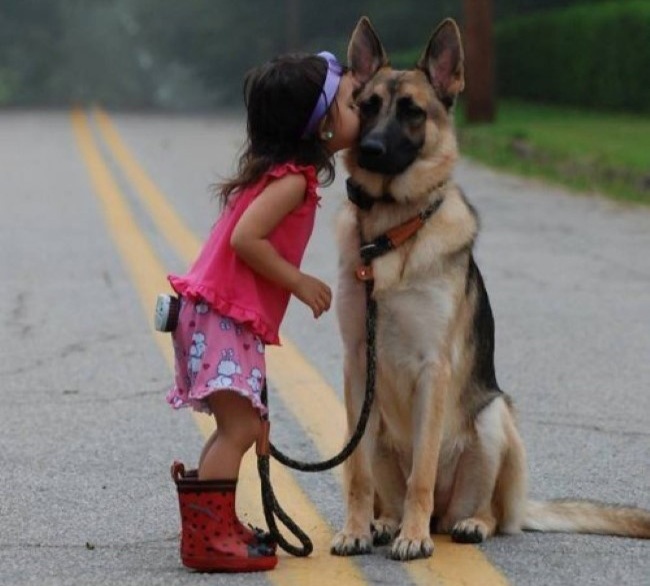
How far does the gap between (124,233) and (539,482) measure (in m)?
8.87

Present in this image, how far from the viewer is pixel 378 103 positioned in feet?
18.6

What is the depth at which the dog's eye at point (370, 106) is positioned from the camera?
566cm

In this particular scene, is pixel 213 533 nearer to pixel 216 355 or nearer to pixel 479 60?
pixel 216 355

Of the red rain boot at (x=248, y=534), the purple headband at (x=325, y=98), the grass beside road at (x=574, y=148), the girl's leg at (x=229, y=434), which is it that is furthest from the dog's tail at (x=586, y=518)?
the grass beside road at (x=574, y=148)

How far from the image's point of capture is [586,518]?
19.3 feet

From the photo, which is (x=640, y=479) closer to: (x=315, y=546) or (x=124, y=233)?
(x=315, y=546)

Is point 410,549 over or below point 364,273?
below

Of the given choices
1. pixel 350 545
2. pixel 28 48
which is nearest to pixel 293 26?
pixel 28 48

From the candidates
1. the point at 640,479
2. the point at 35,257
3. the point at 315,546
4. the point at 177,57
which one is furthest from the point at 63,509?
the point at 177,57

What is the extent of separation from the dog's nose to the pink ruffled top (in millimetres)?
199

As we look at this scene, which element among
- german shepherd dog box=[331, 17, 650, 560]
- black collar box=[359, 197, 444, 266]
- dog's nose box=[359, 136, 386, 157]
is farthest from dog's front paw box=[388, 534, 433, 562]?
dog's nose box=[359, 136, 386, 157]

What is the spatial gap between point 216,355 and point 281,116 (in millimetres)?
681

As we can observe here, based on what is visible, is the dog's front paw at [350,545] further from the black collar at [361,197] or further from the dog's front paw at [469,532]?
the black collar at [361,197]

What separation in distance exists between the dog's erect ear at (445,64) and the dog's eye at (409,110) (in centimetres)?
14
